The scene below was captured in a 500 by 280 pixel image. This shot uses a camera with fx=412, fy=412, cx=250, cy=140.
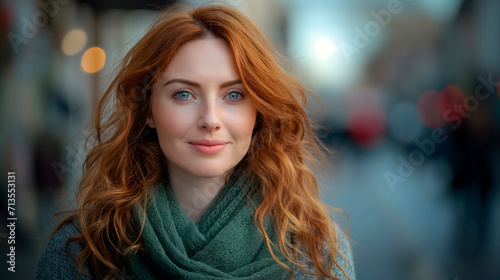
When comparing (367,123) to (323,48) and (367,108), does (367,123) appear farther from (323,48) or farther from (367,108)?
(323,48)

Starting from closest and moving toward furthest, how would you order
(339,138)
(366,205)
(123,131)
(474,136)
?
(123,131)
(474,136)
(339,138)
(366,205)

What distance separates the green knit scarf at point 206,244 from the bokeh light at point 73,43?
1.40 metres

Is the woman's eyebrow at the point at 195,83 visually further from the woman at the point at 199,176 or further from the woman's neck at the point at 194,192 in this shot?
the woman's neck at the point at 194,192

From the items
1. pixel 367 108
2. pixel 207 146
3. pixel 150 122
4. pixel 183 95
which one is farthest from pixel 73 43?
pixel 367 108

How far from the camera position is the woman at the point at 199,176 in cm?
124

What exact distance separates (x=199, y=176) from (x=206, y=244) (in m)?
0.22

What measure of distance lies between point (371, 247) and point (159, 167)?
184cm

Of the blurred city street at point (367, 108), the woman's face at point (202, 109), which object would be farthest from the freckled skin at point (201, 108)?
the blurred city street at point (367, 108)

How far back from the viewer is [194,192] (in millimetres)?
1350

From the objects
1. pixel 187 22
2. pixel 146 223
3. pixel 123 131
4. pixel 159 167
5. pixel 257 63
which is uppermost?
pixel 187 22

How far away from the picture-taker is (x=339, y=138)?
8.75 ft

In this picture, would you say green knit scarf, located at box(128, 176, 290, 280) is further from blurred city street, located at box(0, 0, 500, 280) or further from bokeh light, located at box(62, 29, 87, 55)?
bokeh light, located at box(62, 29, 87, 55)

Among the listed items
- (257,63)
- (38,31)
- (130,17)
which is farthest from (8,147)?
(257,63)

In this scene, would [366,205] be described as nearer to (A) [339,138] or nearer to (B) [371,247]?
(B) [371,247]
